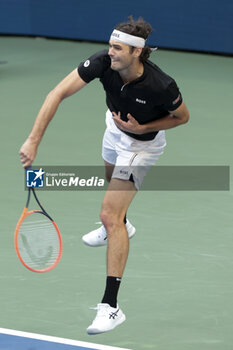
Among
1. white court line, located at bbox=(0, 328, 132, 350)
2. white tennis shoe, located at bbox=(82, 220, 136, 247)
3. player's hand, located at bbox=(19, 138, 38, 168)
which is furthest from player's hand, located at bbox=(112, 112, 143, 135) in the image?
white court line, located at bbox=(0, 328, 132, 350)

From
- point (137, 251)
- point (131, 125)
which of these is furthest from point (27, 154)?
point (137, 251)

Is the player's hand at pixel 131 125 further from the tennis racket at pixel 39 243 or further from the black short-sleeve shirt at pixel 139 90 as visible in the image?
the tennis racket at pixel 39 243

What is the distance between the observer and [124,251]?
5691 mm

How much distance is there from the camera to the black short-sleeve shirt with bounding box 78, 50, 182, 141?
5.82 meters

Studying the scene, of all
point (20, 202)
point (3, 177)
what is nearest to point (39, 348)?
point (20, 202)

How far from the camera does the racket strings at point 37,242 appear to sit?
578 centimetres

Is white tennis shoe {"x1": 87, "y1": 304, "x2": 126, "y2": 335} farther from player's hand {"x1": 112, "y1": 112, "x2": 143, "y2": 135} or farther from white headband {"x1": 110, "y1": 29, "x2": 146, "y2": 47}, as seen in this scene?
white headband {"x1": 110, "y1": 29, "x2": 146, "y2": 47}

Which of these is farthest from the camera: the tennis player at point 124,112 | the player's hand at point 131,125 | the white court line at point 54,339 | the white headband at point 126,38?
the player's hand at point 131,125

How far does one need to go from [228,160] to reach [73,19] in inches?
353

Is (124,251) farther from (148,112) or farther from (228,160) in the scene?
(228,160)

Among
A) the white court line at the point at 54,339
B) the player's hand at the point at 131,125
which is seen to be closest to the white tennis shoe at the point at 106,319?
the white court line at the point at 54,339

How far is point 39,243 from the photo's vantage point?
5840mm

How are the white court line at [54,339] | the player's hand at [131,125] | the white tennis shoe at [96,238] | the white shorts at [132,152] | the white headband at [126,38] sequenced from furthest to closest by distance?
the white tennis shoe at [96,238], the white shorts at [132,152], the player's hand at [131,125], the white headband at [126,38], the white court line at [54,339]

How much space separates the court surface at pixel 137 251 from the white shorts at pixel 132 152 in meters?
0.95
